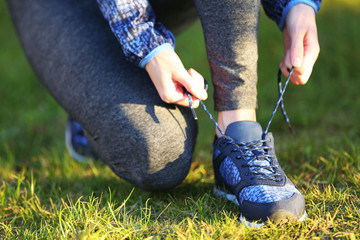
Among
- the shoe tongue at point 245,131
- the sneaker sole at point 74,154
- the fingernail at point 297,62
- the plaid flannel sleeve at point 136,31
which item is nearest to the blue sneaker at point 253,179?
the shoe tongue at point 245,131

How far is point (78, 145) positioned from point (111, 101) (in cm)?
62

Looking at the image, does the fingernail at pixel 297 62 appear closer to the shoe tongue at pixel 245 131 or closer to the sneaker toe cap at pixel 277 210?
the shoe tongue at pixel 245 131

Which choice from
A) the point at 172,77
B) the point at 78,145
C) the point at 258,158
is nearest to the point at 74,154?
the point at 78,145

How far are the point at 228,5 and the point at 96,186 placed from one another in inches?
34.1

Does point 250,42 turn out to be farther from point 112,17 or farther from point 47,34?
point 47,34

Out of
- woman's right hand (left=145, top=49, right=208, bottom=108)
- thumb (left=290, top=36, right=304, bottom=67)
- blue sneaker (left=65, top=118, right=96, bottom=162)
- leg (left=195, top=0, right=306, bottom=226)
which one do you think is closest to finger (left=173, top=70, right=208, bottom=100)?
woman's right hand (left=145, top=49, right=208, bottom=108)

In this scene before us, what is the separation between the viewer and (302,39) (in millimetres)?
1238

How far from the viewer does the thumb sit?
123 centimetres

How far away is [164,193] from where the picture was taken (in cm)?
140

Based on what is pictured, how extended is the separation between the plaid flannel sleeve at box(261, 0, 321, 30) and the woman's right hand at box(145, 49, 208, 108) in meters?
0.42

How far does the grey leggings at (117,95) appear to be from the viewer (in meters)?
1.29

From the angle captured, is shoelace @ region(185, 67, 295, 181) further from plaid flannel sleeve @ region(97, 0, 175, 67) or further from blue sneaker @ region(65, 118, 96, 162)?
blue sneaker @ region(65, 118, 96, 162)

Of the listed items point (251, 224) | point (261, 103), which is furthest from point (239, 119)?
point (261, 103)

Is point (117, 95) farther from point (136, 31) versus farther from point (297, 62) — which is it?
point (297, 62)
